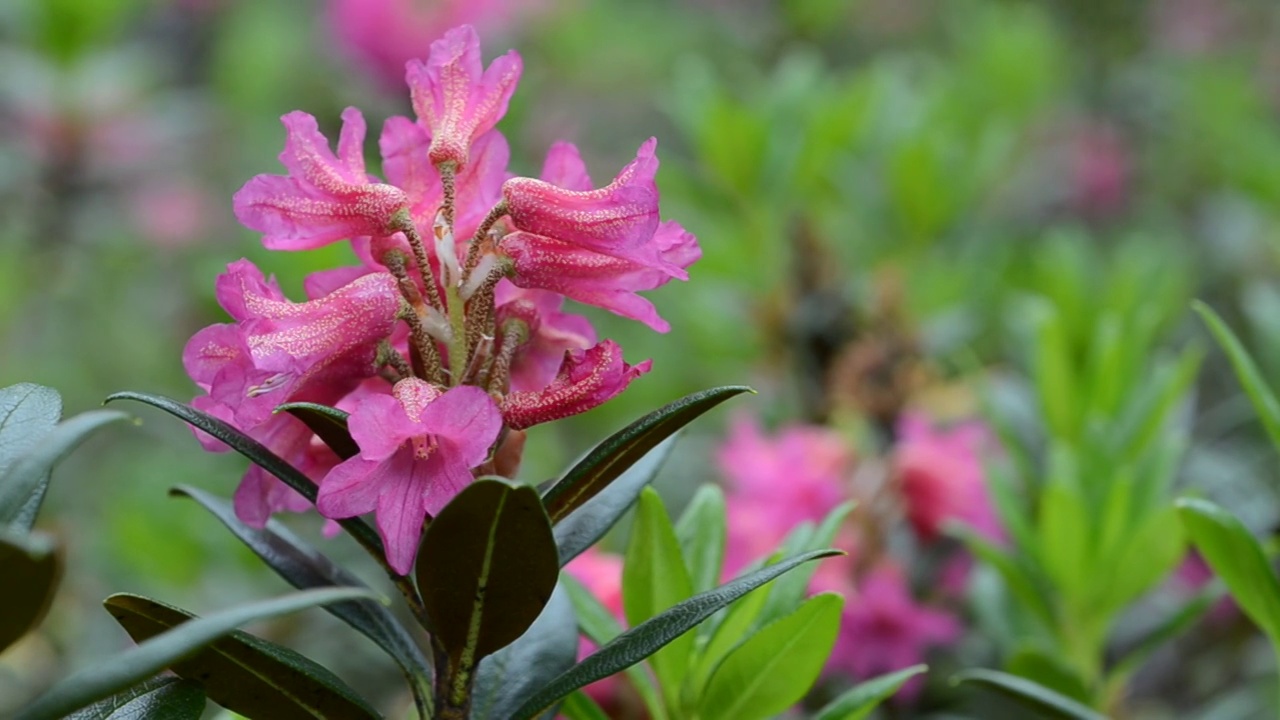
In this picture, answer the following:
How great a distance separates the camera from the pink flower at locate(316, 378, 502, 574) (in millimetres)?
601

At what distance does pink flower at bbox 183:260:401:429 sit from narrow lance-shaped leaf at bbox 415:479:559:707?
12 centimetres

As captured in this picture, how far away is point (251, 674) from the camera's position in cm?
62

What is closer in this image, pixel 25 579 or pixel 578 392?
pixel 25 579

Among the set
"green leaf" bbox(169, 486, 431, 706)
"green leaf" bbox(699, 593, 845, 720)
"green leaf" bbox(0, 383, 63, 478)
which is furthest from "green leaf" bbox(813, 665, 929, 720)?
"green leaf" bbox(0, 383, 63, 478)

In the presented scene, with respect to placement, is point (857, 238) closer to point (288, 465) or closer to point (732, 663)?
point (732, 663)

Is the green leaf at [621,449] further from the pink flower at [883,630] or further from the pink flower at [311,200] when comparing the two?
the pink flower at [883,630]

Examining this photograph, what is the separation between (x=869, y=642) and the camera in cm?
123

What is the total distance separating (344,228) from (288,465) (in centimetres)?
13

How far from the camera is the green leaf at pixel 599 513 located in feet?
2.31

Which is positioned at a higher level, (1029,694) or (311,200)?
(311,200)

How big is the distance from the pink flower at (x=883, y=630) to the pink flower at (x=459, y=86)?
693 millimetres

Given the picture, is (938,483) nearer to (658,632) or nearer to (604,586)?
(604,586)

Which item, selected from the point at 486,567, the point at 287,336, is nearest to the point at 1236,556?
the point at 486,567

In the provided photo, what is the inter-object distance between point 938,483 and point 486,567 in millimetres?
829
